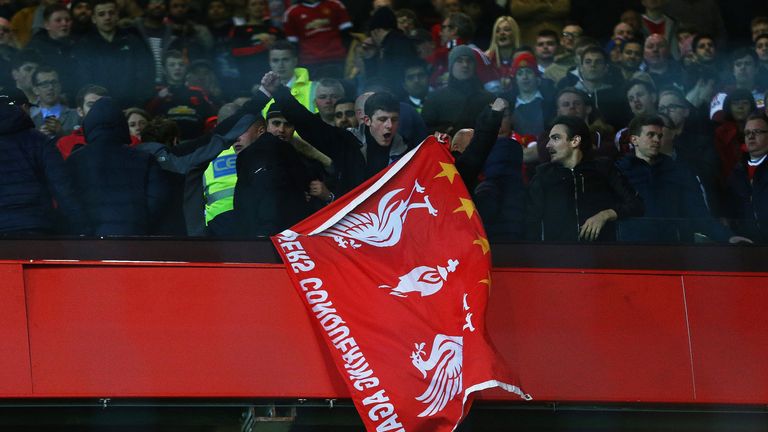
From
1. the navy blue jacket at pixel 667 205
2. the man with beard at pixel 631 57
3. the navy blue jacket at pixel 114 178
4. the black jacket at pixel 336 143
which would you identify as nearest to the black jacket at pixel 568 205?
the navy blue jacket at pixel 667 205

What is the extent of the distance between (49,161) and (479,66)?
342cm

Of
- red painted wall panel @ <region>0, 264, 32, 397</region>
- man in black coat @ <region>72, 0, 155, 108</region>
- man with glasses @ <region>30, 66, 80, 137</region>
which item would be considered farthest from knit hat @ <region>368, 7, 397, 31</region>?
red painted wall panel @ <region>0, 264, 32, 397</region>

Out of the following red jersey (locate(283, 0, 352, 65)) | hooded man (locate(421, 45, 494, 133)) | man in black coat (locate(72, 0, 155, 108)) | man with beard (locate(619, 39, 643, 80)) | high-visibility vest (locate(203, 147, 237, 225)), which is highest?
hooded man (locate(421, 45, 494, 133))

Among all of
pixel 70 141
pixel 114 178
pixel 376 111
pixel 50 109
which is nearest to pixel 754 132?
pixel 376 111

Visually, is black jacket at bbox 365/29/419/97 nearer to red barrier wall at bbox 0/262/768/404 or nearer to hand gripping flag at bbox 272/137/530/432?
hand gripping flag at bbox 272/137/530/432

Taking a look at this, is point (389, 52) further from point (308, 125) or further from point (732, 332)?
point (732, 332)

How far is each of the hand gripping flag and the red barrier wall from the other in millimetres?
243

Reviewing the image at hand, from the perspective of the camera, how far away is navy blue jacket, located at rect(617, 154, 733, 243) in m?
8.28

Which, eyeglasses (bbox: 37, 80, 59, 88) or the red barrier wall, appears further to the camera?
eyeglasses (bbox: 37, 80, 59, 88)

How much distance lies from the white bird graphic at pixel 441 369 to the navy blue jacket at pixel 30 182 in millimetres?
1929

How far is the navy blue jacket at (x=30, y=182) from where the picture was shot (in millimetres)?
7812

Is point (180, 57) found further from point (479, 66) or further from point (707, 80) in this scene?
point (707, 80)

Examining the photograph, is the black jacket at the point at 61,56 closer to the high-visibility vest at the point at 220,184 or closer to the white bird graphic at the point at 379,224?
the high-visibility vest at the point at 220,184

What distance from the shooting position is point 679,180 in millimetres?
8586
